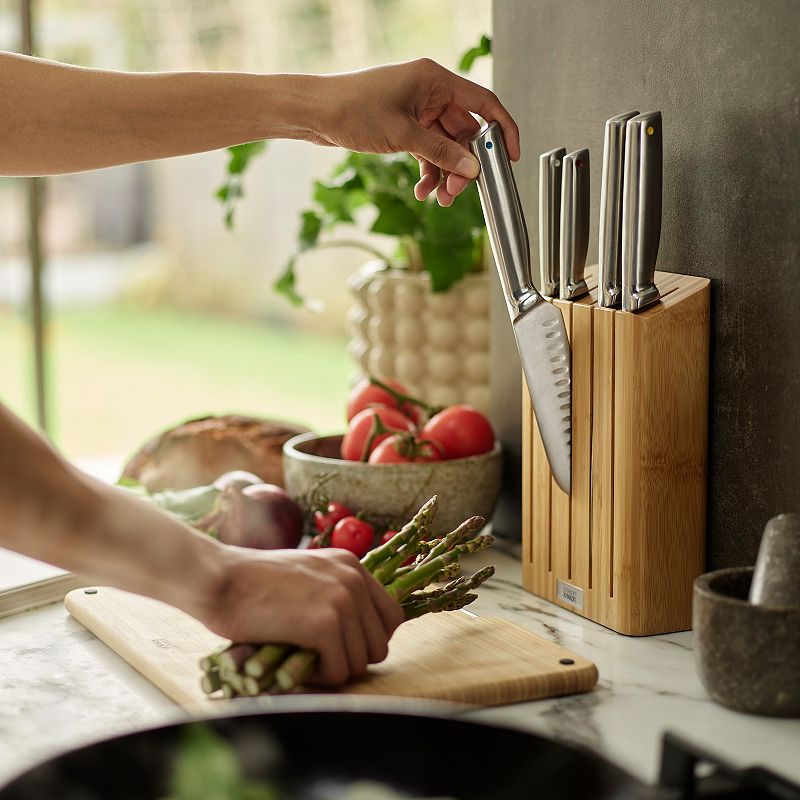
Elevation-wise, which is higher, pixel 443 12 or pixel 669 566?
pixel 443 12

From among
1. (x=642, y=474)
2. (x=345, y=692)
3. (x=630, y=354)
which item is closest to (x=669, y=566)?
(x=642, y=474)

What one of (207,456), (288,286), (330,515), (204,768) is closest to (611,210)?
(330,515)

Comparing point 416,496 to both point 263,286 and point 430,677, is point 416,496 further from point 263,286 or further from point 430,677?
point 263,286

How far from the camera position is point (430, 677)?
0.91 meters

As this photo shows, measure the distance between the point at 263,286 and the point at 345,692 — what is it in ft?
28.0

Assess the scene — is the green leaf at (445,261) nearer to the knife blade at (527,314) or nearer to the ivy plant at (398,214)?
the ivy plant at (398,214)

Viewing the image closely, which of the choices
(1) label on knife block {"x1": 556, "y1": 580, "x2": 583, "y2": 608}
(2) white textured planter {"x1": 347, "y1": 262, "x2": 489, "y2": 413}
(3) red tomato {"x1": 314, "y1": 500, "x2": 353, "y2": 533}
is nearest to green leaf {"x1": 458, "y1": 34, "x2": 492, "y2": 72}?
(2) white textured planter {"x1": 347, "y1": 262, "x2": 489, "y2": 413}

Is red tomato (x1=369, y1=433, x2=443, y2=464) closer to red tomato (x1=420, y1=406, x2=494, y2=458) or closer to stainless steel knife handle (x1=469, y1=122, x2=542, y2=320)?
red tomato (x1=420, y1=406, x2=494, y2=458)

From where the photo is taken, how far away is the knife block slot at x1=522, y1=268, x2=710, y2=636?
991mm

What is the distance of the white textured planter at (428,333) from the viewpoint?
152 cm

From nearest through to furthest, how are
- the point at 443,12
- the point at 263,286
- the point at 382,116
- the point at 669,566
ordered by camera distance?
the point at 669,566
the point at 382,116
the point at 443,12
the point at 263,286

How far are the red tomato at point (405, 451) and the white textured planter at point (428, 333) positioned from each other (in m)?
0.21

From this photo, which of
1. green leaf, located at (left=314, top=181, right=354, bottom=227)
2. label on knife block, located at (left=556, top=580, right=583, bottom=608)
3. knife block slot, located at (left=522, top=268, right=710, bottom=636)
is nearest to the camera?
knife block slot, located at (left=522, top=268, right=710, bottom=636)

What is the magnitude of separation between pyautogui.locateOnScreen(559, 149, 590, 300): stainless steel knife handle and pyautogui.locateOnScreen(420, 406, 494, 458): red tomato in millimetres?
290
